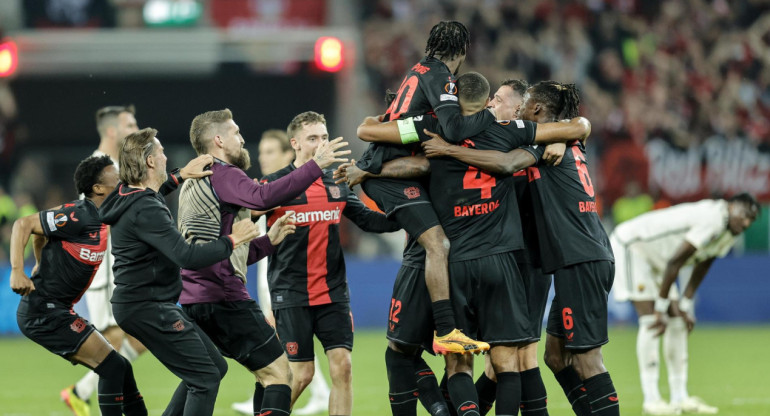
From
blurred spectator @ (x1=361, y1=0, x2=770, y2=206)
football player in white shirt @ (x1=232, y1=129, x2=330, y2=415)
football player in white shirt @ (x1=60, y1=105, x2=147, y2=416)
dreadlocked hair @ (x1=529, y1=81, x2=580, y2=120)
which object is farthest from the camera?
blurred spectator @ (x1=361, y1=0, x2=770, y2=206)

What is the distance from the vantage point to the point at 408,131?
6.94 meters

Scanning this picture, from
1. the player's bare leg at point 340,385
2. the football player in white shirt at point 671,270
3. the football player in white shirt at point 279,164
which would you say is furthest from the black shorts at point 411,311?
the football player in white shirt at point 671,270

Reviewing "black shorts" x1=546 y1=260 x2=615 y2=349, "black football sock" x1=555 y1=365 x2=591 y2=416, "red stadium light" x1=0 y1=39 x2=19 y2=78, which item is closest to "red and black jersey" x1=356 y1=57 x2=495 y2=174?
"black shorts" x1=546 y1=260 x2=615 y2=349

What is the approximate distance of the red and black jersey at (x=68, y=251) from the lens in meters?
7.43

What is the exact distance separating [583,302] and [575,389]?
0.89 m

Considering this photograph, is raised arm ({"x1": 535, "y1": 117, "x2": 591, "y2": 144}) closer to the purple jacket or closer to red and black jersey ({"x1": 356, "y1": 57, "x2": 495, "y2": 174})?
red and black jersey ({"x1": 356, "y1": 57, "x2": 495, "y2": 174})

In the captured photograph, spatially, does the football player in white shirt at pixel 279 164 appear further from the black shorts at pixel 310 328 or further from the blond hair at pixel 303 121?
the black shorts at pixel 310 328

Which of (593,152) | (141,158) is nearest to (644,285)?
(141,158)

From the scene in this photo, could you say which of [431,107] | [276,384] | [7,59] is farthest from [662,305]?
[7,59]

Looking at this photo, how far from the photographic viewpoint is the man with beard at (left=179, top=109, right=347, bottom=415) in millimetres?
6906

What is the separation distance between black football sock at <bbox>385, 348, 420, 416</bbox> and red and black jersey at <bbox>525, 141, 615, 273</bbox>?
1.23 metres

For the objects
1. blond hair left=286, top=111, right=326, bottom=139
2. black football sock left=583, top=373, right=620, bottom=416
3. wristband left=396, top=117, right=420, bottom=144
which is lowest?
black football sock left=583, top=373, right=620, bottom=416

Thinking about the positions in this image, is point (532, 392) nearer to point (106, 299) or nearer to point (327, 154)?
point (327, 154)

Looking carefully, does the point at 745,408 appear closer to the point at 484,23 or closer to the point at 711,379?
the point at 711,379
